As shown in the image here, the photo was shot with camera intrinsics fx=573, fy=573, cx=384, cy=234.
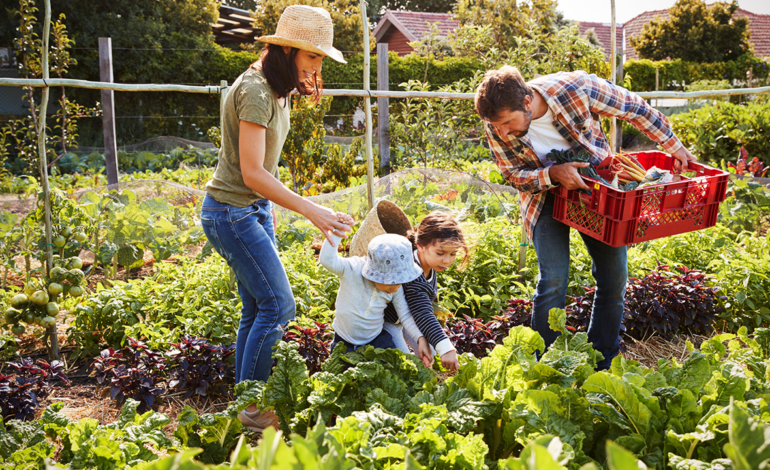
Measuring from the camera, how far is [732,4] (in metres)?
20.5

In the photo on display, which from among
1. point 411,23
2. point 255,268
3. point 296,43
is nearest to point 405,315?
point 255,268

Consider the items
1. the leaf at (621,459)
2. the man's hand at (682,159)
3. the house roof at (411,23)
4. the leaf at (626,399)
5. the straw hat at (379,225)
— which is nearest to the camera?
the leaf at (621,459)

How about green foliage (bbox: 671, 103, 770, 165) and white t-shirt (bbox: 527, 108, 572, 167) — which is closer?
white t-shirt (bbox: 527, 108, 572, 167)

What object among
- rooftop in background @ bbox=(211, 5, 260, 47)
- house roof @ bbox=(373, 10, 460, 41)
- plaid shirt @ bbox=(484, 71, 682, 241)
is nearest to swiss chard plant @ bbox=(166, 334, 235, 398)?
plaid shirt @ bbox=(484, 71, 682, 241)

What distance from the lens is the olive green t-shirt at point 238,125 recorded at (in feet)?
6.22

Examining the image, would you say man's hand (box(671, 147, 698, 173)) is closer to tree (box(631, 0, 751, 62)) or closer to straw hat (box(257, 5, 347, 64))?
straw hat (box(257, 5, 347, 64))

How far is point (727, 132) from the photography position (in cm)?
739

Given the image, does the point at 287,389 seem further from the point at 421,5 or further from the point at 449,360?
the point at 421,5

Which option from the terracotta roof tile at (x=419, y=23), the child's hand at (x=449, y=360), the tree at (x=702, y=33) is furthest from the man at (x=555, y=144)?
the tree at (x=702, y=33)

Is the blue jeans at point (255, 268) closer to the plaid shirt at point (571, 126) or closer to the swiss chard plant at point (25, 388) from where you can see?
the swiss chard plant at point (25, 388)

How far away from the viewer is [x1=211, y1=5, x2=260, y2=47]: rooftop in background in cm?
1733

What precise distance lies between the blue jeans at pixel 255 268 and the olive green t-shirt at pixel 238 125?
0.05 m

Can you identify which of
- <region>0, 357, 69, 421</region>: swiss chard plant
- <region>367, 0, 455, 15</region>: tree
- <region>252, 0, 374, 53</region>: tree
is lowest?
<region>0, 357, 69, 421</region>: swiss chard plant

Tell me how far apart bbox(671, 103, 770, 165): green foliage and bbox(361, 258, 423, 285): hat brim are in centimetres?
635
